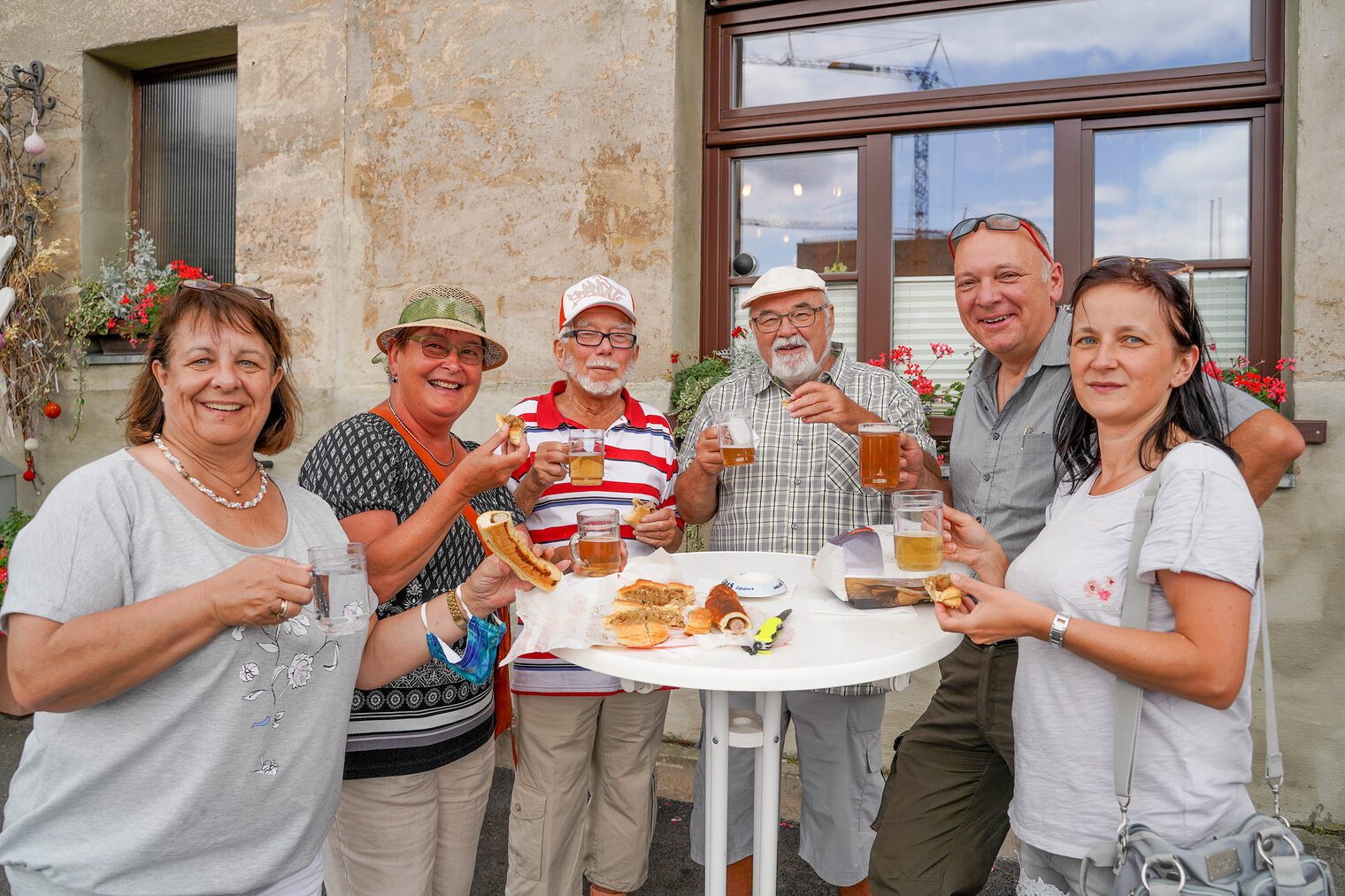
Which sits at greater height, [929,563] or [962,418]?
[962,418]

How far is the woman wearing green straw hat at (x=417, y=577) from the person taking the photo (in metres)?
1.95

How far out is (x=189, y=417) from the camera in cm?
157

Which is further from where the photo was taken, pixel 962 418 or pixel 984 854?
pixel 962 418

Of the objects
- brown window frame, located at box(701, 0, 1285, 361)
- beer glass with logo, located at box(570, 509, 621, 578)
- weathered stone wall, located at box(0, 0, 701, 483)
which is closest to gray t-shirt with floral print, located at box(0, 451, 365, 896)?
beer glass with logo, located at box(570, 509, 621, 578)

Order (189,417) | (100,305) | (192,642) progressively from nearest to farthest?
1. (192,642)
2. (189,417)
3. (100,305)

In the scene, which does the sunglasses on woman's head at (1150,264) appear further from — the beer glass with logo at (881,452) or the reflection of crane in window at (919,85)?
the reflection of crane in window at (919,85)

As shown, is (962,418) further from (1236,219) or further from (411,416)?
(1236,219)

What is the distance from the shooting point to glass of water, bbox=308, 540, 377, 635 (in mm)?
1531

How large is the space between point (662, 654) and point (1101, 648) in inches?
31.8

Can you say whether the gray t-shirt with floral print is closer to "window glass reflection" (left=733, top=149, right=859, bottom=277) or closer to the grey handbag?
the grey handbag

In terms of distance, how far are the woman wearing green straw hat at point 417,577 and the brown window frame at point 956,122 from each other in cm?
237

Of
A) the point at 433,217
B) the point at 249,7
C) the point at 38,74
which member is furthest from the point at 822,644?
the point at 38,74

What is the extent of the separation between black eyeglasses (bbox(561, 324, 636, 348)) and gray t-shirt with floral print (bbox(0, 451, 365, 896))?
142 cm

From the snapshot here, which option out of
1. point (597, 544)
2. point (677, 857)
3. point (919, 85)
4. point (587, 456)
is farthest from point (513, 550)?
point (919, 85)
